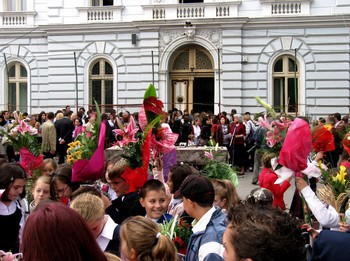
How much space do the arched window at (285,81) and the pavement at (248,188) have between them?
22.4 ft

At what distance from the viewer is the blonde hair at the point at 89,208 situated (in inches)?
155

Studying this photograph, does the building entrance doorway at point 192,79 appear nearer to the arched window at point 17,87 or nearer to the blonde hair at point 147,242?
the arched window at point 17,87

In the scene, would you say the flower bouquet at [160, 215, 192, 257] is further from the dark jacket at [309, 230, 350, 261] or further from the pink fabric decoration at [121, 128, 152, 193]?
the dark jacket at [309, 230, 350, 261]

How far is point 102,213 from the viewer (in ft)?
13.3

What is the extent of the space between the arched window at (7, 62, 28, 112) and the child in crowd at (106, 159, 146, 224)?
20033 mm

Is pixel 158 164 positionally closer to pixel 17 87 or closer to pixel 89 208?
pixel 89 208

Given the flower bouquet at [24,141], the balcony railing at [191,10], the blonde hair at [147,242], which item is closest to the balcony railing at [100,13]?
the balcony railing at [191,10]

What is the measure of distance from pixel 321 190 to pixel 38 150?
15.0ft

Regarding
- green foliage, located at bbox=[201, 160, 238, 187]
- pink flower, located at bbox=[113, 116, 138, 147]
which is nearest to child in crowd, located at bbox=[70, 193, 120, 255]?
pink flower, located at bbox=[113, 116, 138, 147]

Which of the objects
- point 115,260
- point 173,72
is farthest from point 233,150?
point 115,260

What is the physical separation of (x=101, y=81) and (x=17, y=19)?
194 inches

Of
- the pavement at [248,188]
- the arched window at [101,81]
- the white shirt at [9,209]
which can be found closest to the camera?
the white shirt at [9,209]

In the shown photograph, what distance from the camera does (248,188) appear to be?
1332cm

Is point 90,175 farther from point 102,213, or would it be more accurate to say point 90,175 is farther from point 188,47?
point 188,47
